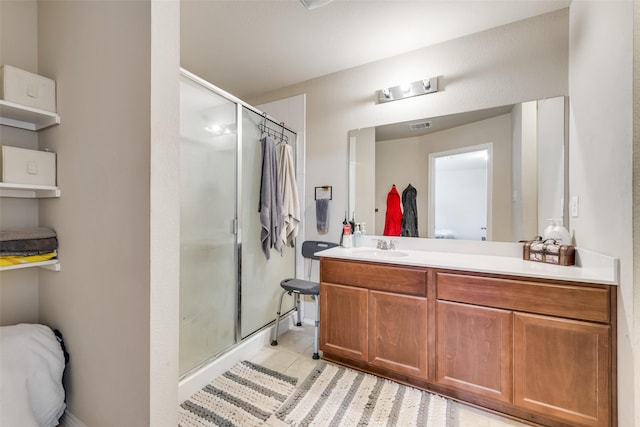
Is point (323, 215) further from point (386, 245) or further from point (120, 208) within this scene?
point (120, 208)

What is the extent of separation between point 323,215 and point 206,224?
1.13 metres

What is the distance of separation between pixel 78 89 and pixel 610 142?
2538mm

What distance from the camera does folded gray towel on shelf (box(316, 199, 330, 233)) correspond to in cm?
259

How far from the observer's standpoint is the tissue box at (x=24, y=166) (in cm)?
119

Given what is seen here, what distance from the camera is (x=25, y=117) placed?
51.9 inches

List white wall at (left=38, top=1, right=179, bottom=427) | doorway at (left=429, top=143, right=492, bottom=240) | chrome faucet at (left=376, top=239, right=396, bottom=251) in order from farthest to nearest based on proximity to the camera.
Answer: chrome faucet at (left=376, top=239, right=396, bottom=251) < doorway at (left=429, top=143, right=492, bottom=240) < white wall at (left=38, top=1, right=179, bottom=427)

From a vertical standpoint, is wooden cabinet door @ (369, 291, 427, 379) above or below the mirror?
below

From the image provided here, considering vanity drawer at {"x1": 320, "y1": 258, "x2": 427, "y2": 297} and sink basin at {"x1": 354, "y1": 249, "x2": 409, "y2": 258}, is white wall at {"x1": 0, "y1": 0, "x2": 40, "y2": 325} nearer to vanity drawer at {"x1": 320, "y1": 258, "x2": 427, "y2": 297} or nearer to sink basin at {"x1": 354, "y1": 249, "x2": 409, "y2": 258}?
vanity drawer at {"x1": 320, "y1": 258, "x2": 427, "y2": 297}

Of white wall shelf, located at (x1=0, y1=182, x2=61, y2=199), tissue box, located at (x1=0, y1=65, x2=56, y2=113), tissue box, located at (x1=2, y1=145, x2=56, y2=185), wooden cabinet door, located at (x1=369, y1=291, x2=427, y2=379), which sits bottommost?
wooden cabinet door, located at (x1=369, y1=291, x2=427, y2=379)

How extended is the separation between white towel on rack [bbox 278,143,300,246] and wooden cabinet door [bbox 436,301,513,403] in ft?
4.67

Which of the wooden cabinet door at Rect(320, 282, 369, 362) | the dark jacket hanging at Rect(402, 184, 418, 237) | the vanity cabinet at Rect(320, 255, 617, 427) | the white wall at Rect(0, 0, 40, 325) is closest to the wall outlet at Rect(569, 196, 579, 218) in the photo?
the vanity cabinet at Rect(320, 255, 617, 427)

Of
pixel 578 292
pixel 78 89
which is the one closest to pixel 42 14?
pixel 78 89

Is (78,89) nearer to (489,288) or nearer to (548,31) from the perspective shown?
(489,288)

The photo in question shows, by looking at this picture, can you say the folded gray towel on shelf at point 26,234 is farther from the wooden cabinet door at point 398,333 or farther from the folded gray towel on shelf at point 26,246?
the wooden cabinet door at point 398,333
